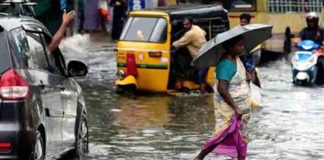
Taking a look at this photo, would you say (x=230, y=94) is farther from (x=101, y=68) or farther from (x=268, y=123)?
(x=101, y=68)

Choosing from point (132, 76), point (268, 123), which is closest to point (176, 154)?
point (268, 123)

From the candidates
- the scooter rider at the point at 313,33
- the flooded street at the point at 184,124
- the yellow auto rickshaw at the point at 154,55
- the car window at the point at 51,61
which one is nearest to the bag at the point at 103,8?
the flooded street at the point at 184,124

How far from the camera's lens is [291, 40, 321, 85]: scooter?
21000 mm

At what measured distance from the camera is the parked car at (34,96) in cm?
811

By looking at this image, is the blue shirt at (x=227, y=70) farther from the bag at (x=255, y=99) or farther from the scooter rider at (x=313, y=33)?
the scooter rider at (x=313, y=33)

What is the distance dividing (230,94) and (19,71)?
2.34 meters

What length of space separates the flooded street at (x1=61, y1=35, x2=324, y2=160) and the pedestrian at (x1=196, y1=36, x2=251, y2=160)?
5.31 ft

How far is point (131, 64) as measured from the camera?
1861 centimetres

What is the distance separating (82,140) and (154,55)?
749 cm

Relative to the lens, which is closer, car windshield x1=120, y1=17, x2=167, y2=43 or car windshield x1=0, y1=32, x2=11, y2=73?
car windshield x1=0, y1=32, x2=11, y2=73

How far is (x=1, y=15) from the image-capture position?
29.3ft

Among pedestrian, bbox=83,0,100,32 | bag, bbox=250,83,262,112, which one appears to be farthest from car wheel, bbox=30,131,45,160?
pedestrian, bbox=83,0,100,32

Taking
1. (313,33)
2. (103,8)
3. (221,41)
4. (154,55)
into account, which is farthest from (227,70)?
(103,8)

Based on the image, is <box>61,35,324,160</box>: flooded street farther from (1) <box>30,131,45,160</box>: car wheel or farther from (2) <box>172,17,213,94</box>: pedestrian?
(1) <box>30,131,45,160</box>: car wheel
